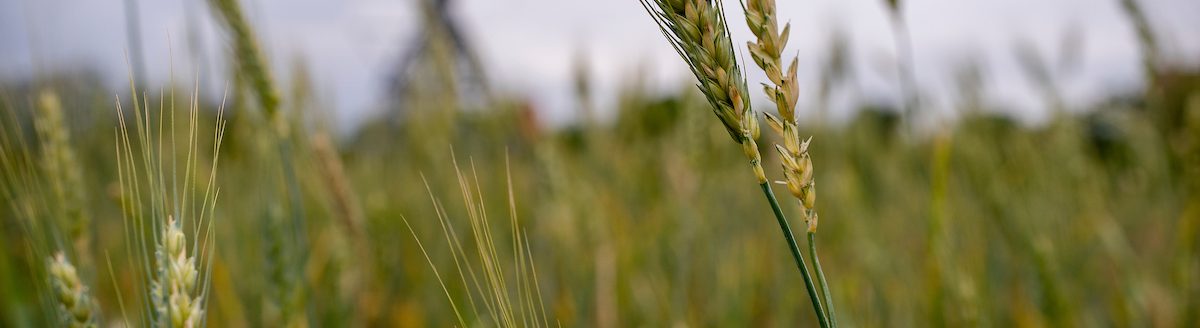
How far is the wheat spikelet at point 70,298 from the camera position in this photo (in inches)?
19.0

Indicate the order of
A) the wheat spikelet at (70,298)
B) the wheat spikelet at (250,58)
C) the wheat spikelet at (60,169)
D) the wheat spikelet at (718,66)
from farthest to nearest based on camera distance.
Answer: the wheat spikelet at (250,58)
the wheat spikelet at (60,169)
the wheat spikelet at (70,298)
the wheat spikelet at (718,66)

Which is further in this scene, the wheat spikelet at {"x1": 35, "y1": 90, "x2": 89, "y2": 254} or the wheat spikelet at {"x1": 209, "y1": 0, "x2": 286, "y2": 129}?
the wheat spikelet at {"x1": 209, "y1": 0, "x2": 286, "y2": 129}

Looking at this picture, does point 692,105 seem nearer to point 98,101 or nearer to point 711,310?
point 711,310

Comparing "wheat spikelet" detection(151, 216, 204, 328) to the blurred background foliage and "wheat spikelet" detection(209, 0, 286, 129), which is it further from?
"wheat spikelet" detection(209, 0, 286, 129)

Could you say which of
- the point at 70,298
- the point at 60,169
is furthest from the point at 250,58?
the point at 70,298

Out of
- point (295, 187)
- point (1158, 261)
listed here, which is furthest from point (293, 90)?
point (1158, 261)

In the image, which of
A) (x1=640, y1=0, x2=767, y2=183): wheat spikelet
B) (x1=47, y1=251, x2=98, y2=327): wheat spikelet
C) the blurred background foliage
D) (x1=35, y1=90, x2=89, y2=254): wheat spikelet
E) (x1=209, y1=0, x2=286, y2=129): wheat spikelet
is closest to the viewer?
(x1=640, y1=0, x2=767, y2=183): wheat spikelet

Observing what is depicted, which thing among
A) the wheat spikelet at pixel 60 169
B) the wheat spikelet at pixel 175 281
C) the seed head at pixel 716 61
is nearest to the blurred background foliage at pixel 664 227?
the wheat spikelet at pixel 60 169

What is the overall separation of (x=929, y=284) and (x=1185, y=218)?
1.73 feet

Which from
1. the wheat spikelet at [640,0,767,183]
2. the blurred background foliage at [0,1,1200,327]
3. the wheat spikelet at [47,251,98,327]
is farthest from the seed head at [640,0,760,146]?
the blurred background foliage at [0,1,1200,327]

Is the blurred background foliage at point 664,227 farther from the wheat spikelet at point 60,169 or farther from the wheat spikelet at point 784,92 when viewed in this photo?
the wheat spikelet at point 784,92

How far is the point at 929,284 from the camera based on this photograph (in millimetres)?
997

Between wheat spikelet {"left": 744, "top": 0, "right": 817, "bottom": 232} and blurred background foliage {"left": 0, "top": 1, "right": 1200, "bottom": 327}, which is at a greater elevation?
wheat spikelet {"left": 744, "top": 0, "right": 817, "bottom": 232}

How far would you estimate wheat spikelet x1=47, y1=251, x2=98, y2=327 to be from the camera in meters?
0.48
